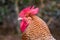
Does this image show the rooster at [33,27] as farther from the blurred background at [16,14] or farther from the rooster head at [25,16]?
the blurred background at [16,14]

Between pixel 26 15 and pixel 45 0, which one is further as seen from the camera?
pixel 45 0

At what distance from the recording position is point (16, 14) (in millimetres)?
7777

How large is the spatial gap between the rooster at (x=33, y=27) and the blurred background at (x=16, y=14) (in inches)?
120

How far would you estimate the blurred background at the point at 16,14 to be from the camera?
731 centimetres

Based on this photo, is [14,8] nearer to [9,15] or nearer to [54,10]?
[9,15]

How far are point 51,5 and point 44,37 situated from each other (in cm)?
417

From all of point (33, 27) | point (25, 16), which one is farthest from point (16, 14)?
point (33, 27)

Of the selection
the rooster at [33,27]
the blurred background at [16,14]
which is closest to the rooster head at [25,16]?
the rooster at [33,27]

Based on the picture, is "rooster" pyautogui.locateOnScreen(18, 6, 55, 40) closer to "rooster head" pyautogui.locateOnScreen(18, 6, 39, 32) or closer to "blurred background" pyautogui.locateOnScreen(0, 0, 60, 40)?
"rooster head" pyautogui.locateOnScreen(18, 6, 39, 32)

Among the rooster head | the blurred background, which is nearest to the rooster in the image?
the rooster head

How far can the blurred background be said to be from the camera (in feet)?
24.0

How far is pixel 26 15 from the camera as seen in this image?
3824 millimetres

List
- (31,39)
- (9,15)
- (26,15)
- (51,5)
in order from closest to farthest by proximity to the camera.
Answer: (31,39) < (26,15) < (51,5) < (9,15)

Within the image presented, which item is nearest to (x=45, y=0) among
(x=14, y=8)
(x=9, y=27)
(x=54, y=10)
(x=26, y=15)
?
(x=54, y=10)
